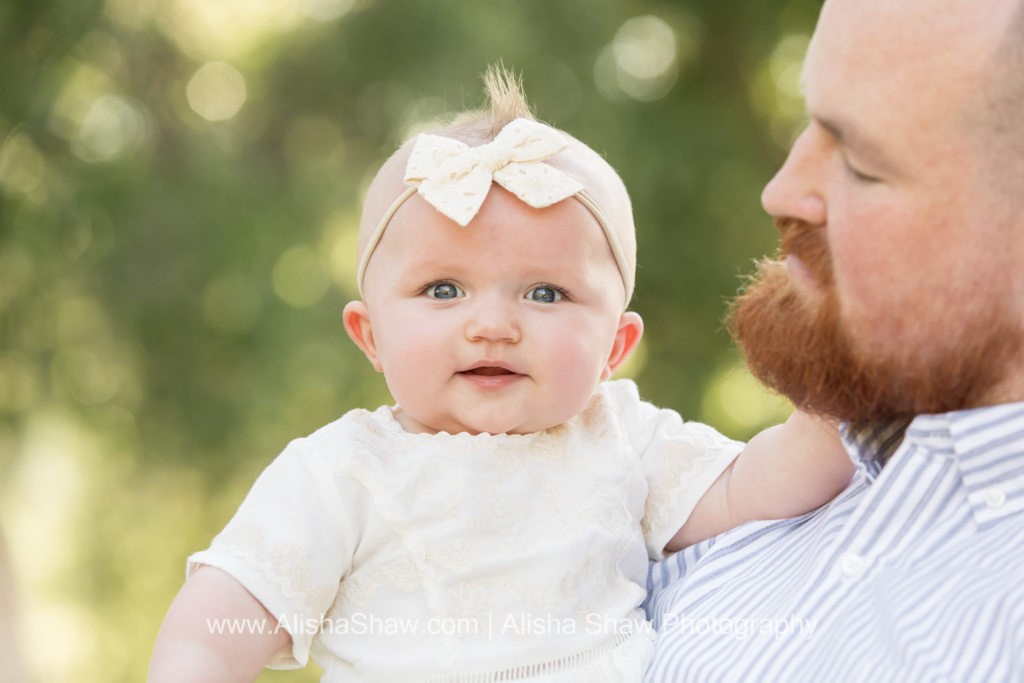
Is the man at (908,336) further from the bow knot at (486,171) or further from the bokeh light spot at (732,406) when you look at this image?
the bokeh light spot at (732,406)

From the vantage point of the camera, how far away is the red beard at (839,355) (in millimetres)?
1176

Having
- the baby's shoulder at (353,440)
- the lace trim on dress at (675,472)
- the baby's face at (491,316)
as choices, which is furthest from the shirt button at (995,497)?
the baby's shoulder at (353,440)

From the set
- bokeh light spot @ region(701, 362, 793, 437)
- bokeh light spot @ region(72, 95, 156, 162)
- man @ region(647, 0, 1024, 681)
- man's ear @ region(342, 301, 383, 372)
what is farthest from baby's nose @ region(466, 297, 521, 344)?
bokeh light spot @ region(72, 95, 156, 162)

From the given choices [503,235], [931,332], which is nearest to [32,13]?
[503,235]

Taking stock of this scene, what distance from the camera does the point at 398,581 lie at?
1.42 m

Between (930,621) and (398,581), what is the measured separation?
763 millimetres

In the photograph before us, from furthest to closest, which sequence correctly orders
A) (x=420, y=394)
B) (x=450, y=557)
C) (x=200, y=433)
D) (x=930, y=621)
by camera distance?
(x=200, y=433) < (x=420, y=394) < (x=450, y=557) < (x=930, y=621)

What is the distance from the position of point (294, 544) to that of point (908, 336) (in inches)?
36.6

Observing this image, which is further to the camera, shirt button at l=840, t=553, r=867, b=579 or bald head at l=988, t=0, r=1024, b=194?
shirt button at l=840, t=553, r=867, b=579

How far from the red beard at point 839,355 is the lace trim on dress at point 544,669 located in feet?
1.58

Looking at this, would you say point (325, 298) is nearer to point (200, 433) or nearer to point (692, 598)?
point (200, 433)

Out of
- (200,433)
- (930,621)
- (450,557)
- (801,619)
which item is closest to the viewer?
(930,621)

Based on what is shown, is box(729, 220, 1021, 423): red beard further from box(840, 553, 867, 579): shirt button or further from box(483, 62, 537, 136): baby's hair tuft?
box(483, 62, 537, 136): baby's hair tuft

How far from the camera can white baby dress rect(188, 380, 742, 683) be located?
4.51 feet
